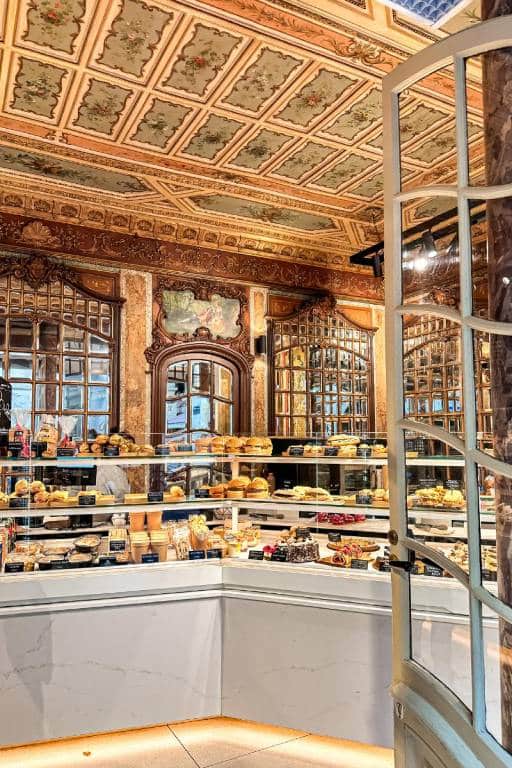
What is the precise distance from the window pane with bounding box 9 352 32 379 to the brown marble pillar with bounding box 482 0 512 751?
5349 millimetres

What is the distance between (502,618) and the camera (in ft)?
4.42

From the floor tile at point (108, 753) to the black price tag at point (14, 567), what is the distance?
2.52 feet

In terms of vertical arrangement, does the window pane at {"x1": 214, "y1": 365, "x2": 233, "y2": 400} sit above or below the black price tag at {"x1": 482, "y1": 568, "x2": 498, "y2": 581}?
above

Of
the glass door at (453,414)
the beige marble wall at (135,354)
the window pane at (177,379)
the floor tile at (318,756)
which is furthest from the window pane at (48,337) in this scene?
the glass door at (453,414)

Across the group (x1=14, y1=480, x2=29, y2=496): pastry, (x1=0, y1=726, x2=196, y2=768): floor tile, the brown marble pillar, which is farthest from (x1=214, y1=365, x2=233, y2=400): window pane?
the brown marble pillar

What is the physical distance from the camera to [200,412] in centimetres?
692

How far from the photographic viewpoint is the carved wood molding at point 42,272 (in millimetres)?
5859

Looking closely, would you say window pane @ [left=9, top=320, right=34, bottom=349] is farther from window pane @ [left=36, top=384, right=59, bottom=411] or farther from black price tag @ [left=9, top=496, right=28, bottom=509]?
black price tag @ [left=9, top=496, right=28, bottom=509]

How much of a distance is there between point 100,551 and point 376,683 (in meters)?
1.42

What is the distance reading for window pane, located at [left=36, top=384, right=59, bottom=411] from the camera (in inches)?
236

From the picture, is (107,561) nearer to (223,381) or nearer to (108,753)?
(108,753)

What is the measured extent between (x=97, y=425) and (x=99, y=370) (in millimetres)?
595

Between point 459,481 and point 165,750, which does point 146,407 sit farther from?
point 459,481

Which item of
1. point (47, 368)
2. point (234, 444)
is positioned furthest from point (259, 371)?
point (234, 444)
